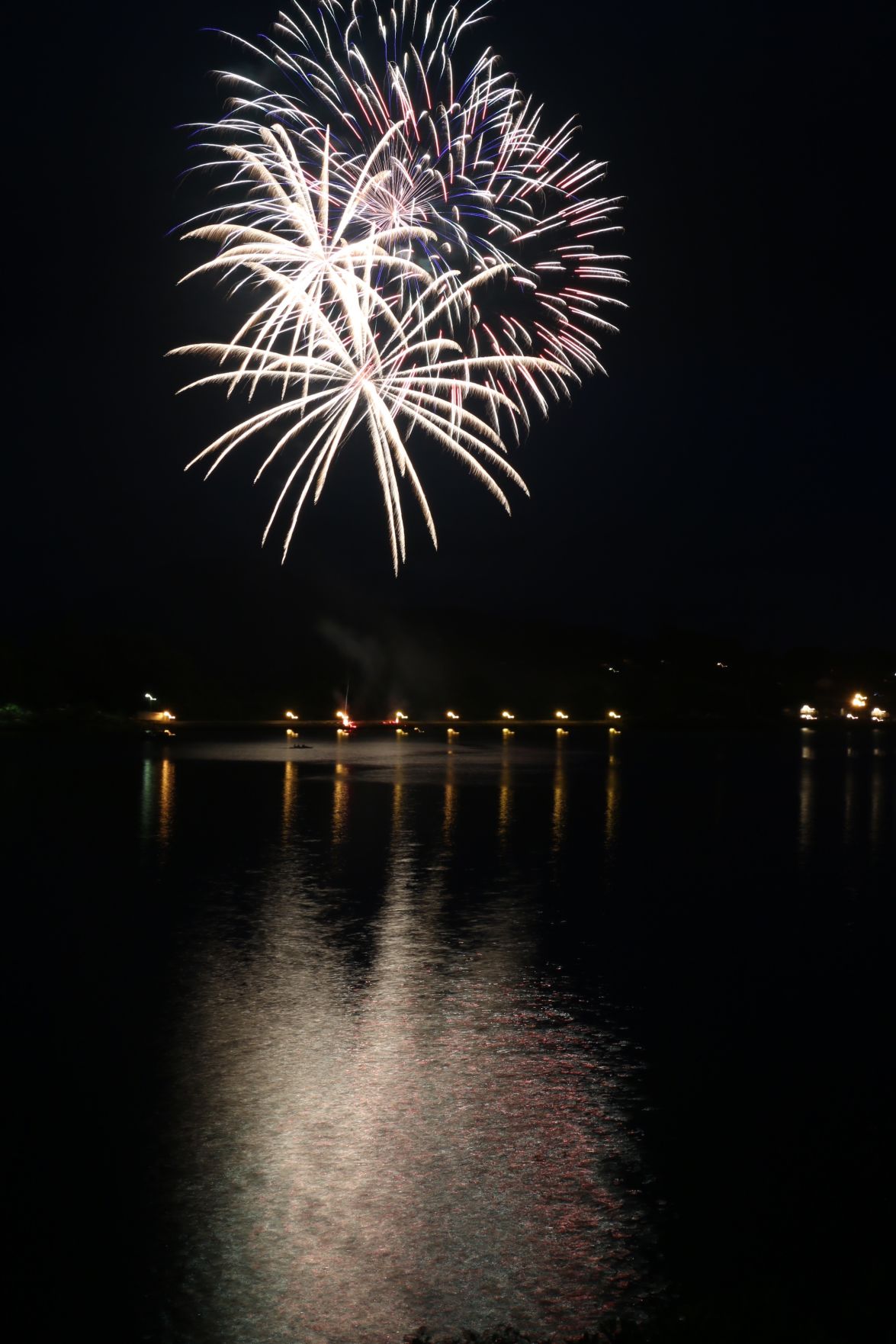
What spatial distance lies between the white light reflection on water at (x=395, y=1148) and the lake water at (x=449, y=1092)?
0.06 feet

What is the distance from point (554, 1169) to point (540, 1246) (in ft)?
2.60

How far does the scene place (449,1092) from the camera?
6.54m

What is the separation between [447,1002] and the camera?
844 cm

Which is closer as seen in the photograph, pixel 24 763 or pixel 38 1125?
pixel 38 1125

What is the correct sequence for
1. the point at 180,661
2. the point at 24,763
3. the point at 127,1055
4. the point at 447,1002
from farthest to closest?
the point at 180,661 < the point at 24,763 < the point at 447,1002 < the point at 127,1055

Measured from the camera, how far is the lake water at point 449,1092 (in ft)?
14.6

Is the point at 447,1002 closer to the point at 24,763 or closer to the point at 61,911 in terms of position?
the point at 61,911

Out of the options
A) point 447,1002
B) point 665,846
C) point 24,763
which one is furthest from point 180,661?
point 447,1002

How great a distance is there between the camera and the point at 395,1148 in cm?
573

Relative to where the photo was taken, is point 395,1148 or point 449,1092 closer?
point 395,1148

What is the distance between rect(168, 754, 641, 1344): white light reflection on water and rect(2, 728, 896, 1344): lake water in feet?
0.06

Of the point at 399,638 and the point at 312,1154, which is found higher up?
the point at 399,638

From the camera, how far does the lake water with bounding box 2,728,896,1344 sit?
4.45 m

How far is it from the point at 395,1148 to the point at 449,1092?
33.5 inches
